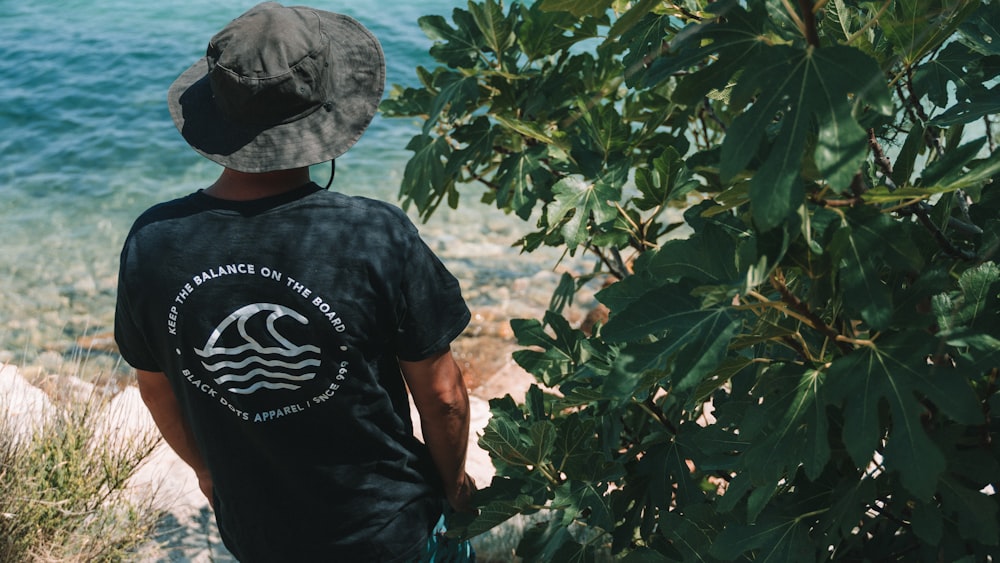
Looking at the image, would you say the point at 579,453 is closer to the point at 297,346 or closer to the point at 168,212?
the point at 297,346

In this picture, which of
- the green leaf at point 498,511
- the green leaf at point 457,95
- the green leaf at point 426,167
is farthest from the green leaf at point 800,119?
the green leaf at point 426,167

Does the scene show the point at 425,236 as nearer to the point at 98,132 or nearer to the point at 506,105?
the point at 98,132

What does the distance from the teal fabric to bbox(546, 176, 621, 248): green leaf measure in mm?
695

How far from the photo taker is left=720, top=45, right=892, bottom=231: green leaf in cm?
101

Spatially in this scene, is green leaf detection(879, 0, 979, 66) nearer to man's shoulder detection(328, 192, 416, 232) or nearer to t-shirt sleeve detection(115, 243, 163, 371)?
man's shoulder detection(328, 192, 416, 232)

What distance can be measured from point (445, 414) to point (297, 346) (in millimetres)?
383

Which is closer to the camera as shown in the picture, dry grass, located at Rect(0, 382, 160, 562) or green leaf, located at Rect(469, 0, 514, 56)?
green leaf, located at Rect(469, 0, 514, 56)

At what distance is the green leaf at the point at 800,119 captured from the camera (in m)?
1.01

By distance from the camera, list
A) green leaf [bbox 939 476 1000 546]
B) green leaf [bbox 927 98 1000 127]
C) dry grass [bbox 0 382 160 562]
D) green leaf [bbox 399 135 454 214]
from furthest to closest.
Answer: dry grass [bbox 0 382 160 562], green leaf [bbox 399 135 454 214], green leaf [bbox 927 98 1000 127], green leaf [bbox 939 476 1000 546]

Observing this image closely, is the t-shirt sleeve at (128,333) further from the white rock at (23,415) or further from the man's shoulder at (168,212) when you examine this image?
the white rock at (23,415)

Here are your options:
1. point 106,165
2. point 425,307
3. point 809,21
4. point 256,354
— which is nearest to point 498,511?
point 425,307

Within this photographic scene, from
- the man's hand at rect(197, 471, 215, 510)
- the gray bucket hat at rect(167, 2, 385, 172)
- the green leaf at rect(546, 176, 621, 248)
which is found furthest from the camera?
the man's hand at rect(197, 471, 215, 510)

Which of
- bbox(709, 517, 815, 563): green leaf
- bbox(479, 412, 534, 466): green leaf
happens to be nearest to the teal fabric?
bbox(479, 412, 534, 466): green leaf

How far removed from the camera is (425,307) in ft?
5.82
